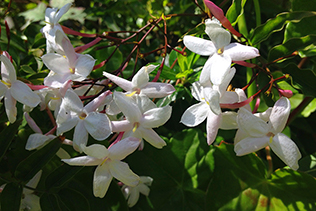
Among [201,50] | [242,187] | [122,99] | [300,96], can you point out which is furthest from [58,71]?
[300,96]

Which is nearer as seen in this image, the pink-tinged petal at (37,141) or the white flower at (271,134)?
the white flower at (271,134)

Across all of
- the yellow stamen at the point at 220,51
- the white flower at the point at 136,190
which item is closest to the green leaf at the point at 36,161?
the white flower at the point at 136,190

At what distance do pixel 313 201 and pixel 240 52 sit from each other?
39cm

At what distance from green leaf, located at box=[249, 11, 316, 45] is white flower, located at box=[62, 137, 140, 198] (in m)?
0.34

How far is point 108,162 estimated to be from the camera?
0.49 m

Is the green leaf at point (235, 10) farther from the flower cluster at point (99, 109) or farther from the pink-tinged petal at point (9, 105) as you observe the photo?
the pink-tinged petal at point (9, 105)

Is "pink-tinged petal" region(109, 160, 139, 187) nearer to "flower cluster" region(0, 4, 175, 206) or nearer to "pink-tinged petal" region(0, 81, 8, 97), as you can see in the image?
"flower cluster" region(0, 4, 175, 206)

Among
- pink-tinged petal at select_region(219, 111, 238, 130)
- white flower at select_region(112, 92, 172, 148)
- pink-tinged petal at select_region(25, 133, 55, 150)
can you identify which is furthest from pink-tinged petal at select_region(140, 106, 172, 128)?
pink-tinged petal at select_region(25, 133, 55, 150)

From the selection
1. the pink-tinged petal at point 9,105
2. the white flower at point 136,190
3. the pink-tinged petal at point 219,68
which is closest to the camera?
the pink-tinged petal at point 219,68

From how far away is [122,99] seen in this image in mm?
453

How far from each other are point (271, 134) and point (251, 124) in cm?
5

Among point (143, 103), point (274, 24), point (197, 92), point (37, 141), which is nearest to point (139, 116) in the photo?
point (143, 103)

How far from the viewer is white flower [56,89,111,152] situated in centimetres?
46

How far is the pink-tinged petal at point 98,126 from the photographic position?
1.49 ft
